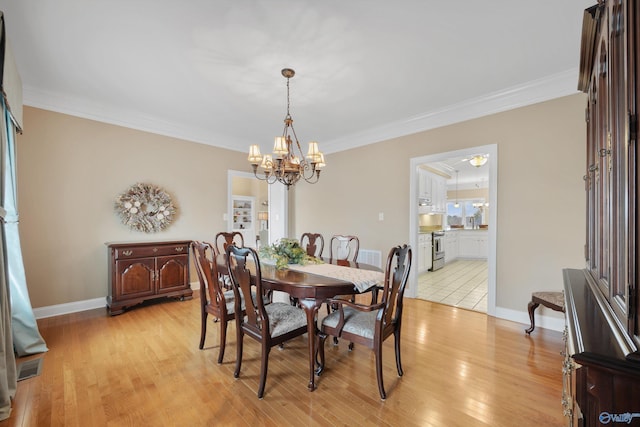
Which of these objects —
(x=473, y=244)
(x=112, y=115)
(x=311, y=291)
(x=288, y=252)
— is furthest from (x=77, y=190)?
(x=473, y=244)

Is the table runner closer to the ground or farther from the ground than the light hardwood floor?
farther from the ground

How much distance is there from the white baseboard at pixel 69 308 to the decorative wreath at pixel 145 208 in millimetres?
1078

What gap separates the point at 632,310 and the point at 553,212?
284 cm

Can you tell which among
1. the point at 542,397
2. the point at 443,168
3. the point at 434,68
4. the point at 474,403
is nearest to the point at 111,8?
the point at 434,68

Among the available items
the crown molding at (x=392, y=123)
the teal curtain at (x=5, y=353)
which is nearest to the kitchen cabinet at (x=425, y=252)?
the crown molding at (x=392, y=123)

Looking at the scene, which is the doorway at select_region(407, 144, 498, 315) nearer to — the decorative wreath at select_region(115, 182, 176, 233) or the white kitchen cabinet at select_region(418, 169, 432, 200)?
the white kitchen cabinet at select_region(418, 169, 432, 200)

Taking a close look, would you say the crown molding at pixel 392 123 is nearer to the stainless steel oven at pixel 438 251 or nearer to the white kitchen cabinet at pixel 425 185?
the white kitchen cabinet at pixel 425 185

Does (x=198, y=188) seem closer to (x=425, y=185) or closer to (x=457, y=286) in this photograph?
(x=425, y=185)

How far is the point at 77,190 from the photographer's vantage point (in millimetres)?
3527

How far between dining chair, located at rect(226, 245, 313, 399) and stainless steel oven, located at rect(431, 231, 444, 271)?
16.0ft

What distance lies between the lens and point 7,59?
82.4 inches

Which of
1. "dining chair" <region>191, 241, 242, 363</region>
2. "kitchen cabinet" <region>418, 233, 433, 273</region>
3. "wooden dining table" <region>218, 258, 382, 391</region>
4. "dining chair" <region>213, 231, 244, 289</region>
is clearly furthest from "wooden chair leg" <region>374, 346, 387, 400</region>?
"kitchen cabinet" <region>418, 233, 433, 273</region>

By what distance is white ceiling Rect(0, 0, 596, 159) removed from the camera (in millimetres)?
1993

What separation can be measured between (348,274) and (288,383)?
95 centimetres
